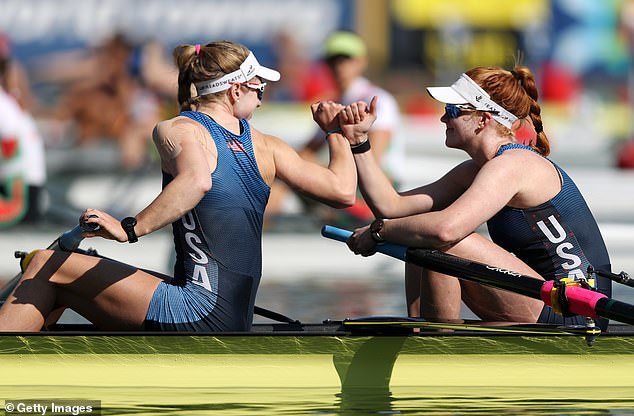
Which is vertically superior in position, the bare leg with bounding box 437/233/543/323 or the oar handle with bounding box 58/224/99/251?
the oar handle with bounding box 58/224/99/251

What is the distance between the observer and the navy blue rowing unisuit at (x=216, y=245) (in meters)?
5.63

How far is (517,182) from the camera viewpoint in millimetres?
5758

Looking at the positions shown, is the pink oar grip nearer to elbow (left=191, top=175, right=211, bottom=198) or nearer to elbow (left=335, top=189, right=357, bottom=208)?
elbow (left=335, top=189, right=357, bottom=208)

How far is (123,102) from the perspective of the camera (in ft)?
55.1

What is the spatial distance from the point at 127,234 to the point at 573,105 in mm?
16604

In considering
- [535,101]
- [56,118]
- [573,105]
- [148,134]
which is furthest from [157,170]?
[535,101]

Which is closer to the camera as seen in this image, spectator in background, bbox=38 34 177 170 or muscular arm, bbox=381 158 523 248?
muscular arm, bbox=381 158 523 248

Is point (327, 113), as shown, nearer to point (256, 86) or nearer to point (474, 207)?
point (256, 86)

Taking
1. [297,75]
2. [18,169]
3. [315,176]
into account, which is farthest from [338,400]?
[297,75]

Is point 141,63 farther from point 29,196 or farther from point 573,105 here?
point 573,105

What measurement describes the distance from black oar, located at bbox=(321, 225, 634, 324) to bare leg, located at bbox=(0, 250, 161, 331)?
1.14 meters

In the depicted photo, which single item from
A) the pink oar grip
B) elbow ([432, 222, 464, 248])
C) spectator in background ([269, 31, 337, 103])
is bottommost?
the pink oar grip

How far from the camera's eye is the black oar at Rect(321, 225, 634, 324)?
Result: 215 inches

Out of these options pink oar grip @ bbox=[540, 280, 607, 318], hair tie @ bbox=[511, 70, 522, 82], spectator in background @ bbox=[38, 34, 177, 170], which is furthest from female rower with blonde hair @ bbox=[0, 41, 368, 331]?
spectator in background @ bbox=[38, 34, 177, 170]
